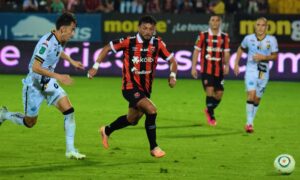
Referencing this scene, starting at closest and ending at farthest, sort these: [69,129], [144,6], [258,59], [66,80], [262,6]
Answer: [66,80] → [69,129] → [258,59] → [262,6] → [144,6]

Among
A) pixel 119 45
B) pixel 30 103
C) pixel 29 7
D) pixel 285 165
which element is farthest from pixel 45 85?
pixel 29 7

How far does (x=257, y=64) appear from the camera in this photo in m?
14.0

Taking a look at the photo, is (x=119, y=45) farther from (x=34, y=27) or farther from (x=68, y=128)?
(x=34, y=27)

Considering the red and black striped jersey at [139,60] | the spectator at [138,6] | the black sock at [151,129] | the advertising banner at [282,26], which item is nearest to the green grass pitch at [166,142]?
the black sock at [151,129]

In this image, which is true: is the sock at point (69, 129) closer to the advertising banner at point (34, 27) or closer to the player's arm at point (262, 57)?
the player's arm at point (262, 57)

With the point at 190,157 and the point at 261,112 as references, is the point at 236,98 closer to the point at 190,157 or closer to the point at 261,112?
the point at 261,112

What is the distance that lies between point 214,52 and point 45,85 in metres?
4.93

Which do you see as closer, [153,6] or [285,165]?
[285,165]

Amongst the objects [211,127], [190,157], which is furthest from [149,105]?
[211,127]

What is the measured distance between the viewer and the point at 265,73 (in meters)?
14.1

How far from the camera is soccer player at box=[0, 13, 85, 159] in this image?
414 inches

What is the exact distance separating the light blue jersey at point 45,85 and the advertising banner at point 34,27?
50.1 ft

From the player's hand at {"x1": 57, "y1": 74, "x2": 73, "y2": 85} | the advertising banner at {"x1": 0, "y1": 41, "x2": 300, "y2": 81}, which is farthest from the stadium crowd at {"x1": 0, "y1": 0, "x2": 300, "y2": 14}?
the player's hand at {"x1": 57, "y1": 74, "x2": 73, "y2": 85}

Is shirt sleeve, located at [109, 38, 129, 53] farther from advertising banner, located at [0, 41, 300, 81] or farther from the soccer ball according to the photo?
advertising banner, located at [0, 41, 300, 81]
